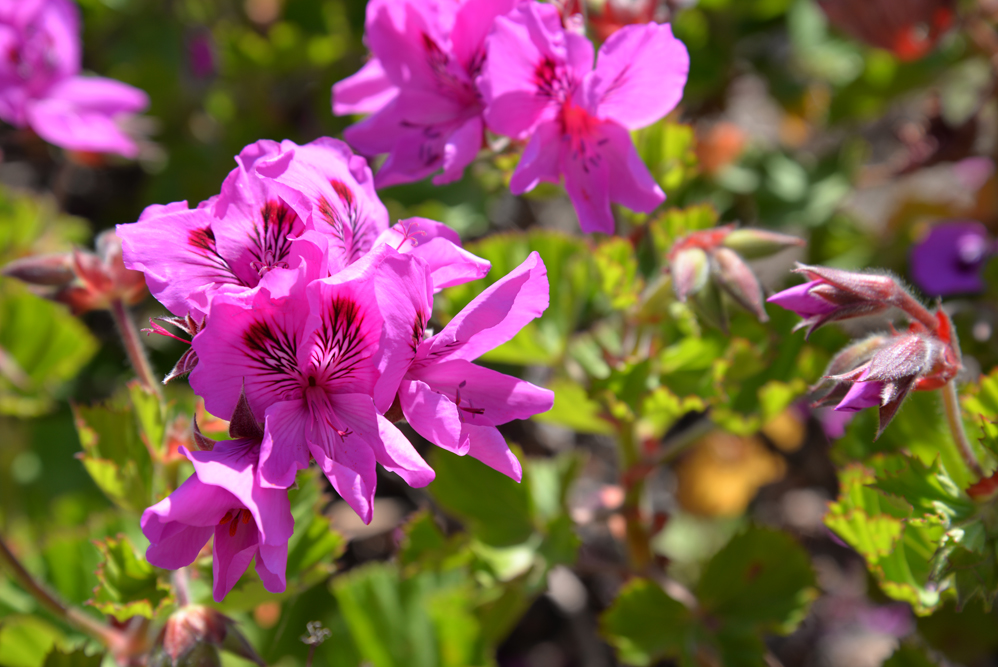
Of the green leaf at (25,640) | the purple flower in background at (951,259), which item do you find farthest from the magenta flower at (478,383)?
the purple flower in background at (951,259)

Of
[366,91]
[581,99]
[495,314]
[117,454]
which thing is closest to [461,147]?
[581,99]

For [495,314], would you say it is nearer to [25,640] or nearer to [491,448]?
[491,448]

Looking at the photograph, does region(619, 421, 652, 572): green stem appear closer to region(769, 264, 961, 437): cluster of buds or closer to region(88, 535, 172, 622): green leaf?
region(769, 264, 961, 437): cluster of buds

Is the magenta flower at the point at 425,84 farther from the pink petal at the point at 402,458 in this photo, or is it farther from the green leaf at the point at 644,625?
the green leaf at the point at 644,625

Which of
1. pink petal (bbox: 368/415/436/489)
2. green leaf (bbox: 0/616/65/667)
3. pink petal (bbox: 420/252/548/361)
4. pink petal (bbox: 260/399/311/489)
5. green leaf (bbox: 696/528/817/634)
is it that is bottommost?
green leaf (bbox: 696/528/817/634)

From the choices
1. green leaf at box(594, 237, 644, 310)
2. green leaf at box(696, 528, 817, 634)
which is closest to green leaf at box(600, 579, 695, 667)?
green leaf at box(696, 528, 817, 634)
